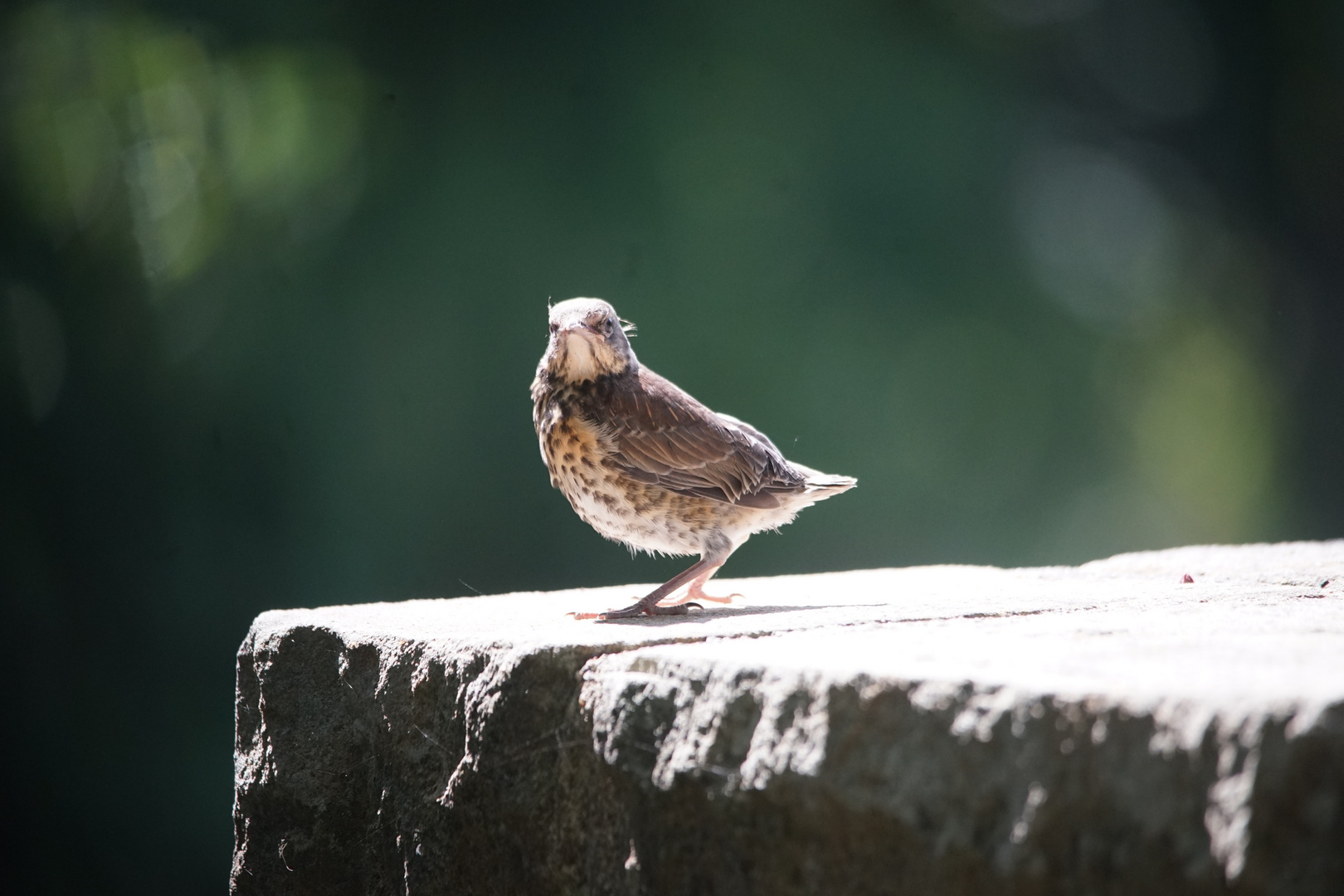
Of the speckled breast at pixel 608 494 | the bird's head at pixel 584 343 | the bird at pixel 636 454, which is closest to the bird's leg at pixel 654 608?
the bird at pixel 636 454

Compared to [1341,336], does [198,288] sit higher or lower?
higher

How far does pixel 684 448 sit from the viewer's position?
292 cm

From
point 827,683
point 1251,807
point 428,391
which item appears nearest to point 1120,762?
point 1251,807

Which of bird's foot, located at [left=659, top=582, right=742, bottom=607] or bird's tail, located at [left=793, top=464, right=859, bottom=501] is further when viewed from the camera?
bird's tail, located at [left=793, top=464, right=859, bottom=501]

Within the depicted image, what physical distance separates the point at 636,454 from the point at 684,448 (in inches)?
5.8

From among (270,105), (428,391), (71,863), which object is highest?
(270,105)

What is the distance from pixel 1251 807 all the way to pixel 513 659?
113 centimetres

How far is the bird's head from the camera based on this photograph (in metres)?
2.89

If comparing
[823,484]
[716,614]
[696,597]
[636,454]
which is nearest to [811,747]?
[716,614]

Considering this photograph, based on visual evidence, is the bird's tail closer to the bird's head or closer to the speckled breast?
the speckled breast

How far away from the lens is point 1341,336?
30.2 ft

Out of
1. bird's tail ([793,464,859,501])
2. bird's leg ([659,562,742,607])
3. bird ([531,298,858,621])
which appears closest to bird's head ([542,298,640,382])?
bird ([531,298,858,621])

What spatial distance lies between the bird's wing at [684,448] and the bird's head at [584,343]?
0.08 metres

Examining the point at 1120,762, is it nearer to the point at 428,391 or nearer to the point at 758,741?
the point at 758,741
